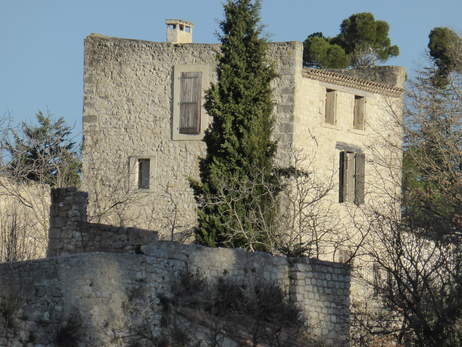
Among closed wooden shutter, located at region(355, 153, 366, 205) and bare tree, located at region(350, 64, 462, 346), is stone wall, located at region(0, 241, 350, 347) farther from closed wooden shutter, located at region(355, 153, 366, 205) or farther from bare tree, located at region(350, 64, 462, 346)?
closed wooden shutter, located at region(355, 153, 366, 205)

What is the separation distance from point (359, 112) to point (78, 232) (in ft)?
40.6

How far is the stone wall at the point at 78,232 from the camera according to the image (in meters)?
22.9

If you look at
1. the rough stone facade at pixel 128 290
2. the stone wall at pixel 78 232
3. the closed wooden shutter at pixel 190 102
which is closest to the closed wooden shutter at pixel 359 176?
the closed wooden shutter at pixel 190 102

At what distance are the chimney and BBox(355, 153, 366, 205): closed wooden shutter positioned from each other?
19.3ft

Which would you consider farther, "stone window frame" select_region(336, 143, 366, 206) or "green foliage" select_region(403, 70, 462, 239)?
"stone window frame" select_region(336, 143, 366, 206)

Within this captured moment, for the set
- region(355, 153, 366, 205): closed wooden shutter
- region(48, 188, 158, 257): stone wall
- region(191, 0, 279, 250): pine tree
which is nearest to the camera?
region(48, 188, 158, 257): stone wall

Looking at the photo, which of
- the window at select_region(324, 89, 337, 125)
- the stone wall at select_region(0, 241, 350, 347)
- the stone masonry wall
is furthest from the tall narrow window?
the stone wall at select_region(0, 241, 350, 347)

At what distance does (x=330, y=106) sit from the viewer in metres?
32.1

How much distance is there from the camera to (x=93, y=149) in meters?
31.7

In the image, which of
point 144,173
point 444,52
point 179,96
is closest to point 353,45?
point 444,52

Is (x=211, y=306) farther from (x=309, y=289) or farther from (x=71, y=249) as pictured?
(x=71, y=249)

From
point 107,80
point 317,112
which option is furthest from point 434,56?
point 107,80

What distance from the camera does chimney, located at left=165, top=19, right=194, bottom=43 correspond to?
33.4 meters

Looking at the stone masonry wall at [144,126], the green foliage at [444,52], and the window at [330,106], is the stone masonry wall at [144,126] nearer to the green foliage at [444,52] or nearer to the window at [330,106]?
the window at [330,106]
